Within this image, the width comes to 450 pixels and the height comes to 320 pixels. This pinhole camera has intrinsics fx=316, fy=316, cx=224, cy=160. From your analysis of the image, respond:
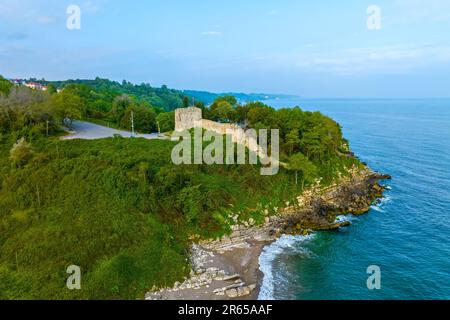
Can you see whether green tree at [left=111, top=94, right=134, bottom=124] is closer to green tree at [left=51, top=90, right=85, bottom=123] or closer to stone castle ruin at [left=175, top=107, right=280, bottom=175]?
green tree at [left=51, top=90, right=85, bottom=123]

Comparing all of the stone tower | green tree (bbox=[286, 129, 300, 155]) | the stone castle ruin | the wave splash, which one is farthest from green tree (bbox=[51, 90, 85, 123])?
the wave splash

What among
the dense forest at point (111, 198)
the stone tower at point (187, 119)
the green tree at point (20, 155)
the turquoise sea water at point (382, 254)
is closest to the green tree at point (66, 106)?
the dense forest at point (111, 198)

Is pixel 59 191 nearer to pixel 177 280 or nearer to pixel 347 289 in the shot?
pixel 177 280

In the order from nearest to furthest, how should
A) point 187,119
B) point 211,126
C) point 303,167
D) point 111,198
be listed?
1. point 111,198
2. point 303,167
3. point 211,126
4. point 187,119

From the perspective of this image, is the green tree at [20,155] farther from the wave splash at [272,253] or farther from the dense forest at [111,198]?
the wave splash at [272,253]

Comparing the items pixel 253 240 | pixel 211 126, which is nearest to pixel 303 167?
pixel 253 240

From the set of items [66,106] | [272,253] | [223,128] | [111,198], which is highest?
[66,106]

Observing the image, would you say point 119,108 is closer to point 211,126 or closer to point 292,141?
point 211,126

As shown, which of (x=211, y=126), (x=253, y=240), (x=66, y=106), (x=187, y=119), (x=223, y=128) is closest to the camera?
(x=253, y=240)

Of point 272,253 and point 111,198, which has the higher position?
point 111,198
